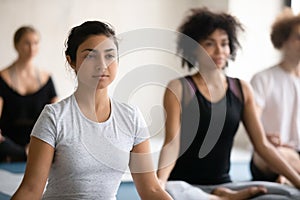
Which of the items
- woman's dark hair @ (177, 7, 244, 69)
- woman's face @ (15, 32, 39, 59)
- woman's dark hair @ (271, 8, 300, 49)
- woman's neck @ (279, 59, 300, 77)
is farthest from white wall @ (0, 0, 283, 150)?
woman's dark hair @ (177, 7, 244, 69)

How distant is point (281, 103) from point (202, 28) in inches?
26.1

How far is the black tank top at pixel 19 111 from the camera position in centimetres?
341

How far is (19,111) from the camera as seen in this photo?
3.44 meters

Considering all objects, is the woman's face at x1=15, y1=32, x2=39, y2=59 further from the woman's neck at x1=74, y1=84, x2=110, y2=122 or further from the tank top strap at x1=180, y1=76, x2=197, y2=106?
the woman's neck at x1=74, y1=84, x2=110, y2=122

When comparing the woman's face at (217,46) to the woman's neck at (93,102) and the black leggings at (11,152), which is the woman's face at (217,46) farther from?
the black leggings at (11,152)

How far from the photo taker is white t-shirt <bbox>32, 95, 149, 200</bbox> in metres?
1.41

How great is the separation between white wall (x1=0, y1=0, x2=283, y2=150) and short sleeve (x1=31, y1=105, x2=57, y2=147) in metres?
2.61

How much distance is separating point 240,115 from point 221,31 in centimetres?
32

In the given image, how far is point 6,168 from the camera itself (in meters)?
3.20

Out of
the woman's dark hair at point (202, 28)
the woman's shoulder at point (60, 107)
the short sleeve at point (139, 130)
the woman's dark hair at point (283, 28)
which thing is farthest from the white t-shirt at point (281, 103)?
the woman's shoulder at point (60, 107)

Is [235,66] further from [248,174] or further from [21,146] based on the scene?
[21,146]

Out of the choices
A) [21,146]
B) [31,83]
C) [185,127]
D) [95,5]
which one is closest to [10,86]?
[31,83]

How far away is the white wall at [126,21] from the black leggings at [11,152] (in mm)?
986

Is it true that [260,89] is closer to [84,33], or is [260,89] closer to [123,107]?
[123,107]
